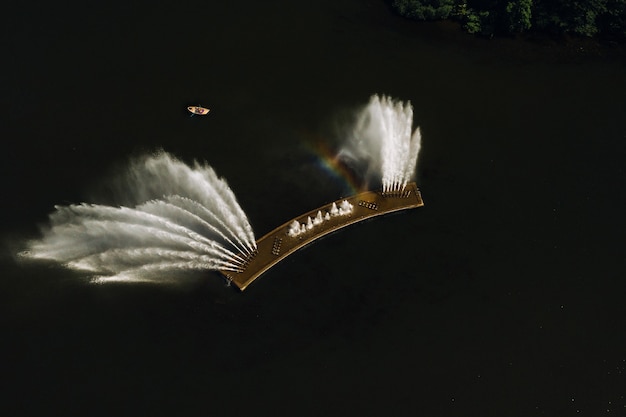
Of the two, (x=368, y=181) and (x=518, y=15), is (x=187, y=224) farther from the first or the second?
(x=518, y=15)

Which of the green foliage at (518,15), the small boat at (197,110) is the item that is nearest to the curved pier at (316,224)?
the small boat at (197,110)

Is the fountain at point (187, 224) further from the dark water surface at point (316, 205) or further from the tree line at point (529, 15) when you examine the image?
the tree line at point (529, 15)

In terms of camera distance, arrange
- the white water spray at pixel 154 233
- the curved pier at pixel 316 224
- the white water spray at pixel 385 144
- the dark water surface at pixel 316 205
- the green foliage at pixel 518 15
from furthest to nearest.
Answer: the green foliage at pixel 518 15
the white water spray at pixel 385 144
the curved pier at pixel 316 224
the white water spray at pixel 154 233
the dark water surface at pixel 316 205

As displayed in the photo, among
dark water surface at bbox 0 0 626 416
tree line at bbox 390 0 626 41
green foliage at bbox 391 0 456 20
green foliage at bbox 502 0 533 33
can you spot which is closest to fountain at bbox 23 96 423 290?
dark water surface at bbox 0 0 626 416

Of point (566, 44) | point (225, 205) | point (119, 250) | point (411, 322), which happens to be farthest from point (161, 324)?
point (566, 44)

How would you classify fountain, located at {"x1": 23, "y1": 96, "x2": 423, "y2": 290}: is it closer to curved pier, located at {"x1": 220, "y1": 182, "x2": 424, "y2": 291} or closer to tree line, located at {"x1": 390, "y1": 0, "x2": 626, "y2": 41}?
curved pier, located at {"x1": 220, "y1": 182, "x2": 424, "y2": 291}

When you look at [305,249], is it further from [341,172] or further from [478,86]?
[478,86]
